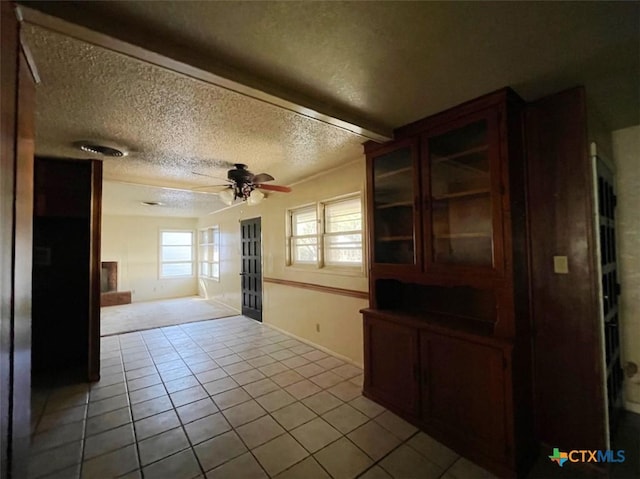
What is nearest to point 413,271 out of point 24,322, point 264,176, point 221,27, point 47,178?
point 264,176

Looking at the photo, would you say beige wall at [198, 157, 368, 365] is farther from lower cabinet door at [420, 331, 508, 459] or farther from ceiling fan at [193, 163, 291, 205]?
lower cabinet door at [420, 331, 508, 459]

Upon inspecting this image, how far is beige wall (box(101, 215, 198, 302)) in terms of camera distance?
7484mm

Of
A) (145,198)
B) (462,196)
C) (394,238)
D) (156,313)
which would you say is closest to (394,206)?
(394,238)

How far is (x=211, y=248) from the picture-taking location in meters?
7.90

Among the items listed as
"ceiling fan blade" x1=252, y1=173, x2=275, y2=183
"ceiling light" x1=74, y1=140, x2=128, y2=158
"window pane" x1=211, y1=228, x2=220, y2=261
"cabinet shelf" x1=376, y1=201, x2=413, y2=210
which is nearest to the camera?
"cabinet shelf" x1=376, y1=201, x2=413, y2=210

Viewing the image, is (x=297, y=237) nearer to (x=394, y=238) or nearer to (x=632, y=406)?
(x=394, y=238)

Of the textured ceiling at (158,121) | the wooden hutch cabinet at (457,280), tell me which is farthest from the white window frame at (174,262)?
the wooden hutch cabinet at (457,280)

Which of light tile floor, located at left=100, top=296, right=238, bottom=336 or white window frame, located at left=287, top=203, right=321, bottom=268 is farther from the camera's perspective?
light tile floor, located at left=100, top=296, right=238, bottom=336

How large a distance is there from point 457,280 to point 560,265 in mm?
660

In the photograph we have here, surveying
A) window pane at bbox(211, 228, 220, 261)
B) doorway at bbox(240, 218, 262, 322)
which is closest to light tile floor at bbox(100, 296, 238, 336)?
doorway at bbox(240, 218, 262, 322)

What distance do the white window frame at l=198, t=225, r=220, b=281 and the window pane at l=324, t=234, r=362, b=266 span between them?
14.6ft

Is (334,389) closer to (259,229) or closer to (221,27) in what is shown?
(221,27)

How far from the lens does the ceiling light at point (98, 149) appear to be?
8.42 feet

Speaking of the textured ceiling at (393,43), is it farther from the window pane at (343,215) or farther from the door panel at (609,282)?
the window pane at (343,215)
